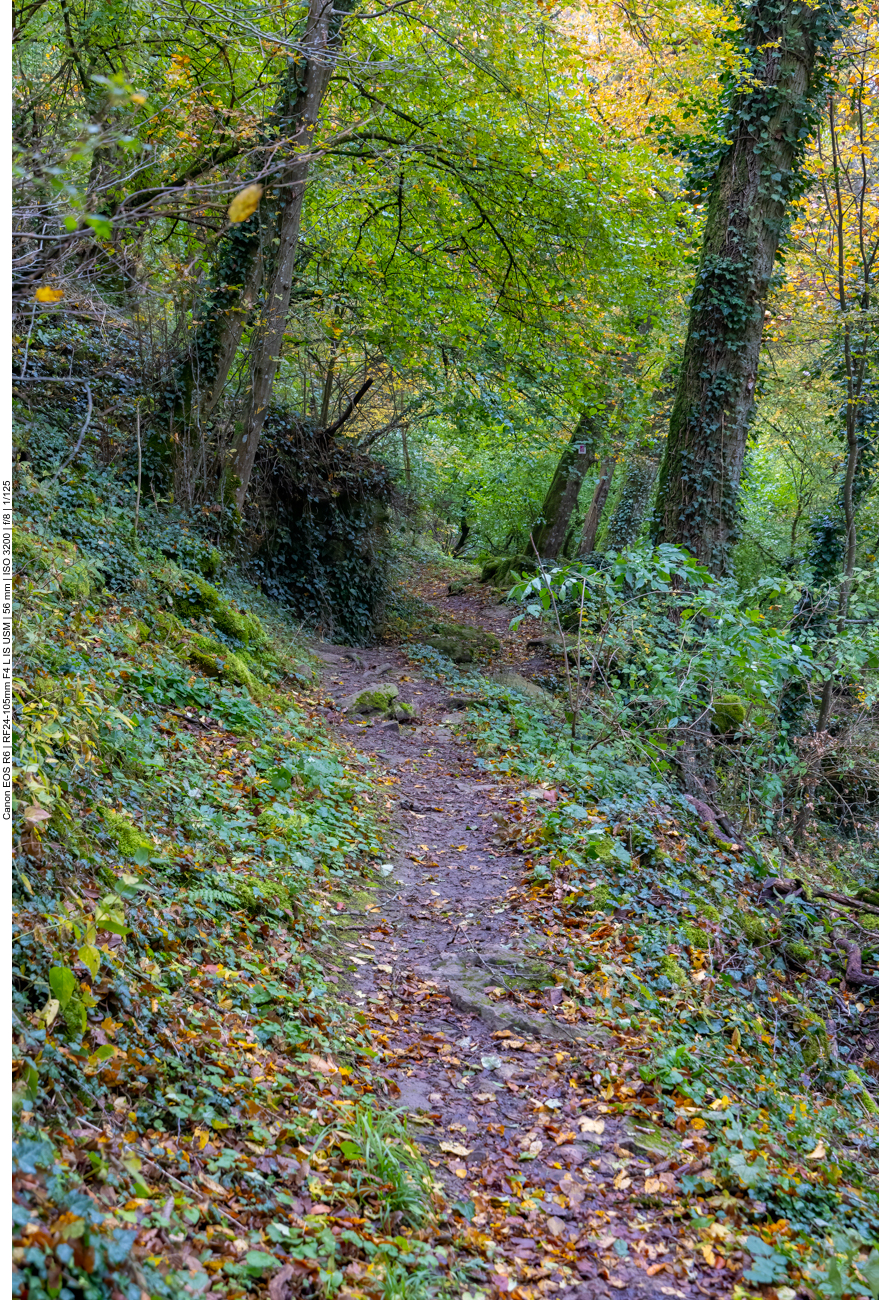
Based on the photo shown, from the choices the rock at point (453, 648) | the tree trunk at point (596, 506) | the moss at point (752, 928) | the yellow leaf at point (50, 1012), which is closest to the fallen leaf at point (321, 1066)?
the yellow leaf at point (50, 1012)

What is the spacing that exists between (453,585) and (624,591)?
39.3 ft

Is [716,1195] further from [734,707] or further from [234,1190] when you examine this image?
[734,707]

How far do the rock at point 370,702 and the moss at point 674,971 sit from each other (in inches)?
209

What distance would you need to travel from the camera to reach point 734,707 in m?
9.18

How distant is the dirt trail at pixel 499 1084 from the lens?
9.59ft

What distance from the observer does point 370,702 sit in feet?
32.1

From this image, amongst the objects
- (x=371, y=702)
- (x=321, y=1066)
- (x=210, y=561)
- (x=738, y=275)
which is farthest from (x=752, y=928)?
(x=210, y=561)

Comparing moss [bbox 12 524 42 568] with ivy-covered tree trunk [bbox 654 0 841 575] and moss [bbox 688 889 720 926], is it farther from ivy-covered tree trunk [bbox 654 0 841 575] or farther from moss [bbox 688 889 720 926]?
ivy-covered tree trunk [bbox 654 0 841 575]

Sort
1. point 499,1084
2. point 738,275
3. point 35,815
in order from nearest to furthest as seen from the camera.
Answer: point 35,815
point 499,1084
point 738,275

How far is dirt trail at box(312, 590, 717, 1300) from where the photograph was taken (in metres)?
2.92

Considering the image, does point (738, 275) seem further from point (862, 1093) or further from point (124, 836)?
point (124, 836)

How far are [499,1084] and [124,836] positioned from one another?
222 cm

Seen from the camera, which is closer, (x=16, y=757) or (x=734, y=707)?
(x=16, y=757)

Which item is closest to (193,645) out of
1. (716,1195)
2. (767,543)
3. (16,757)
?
(16,757)
